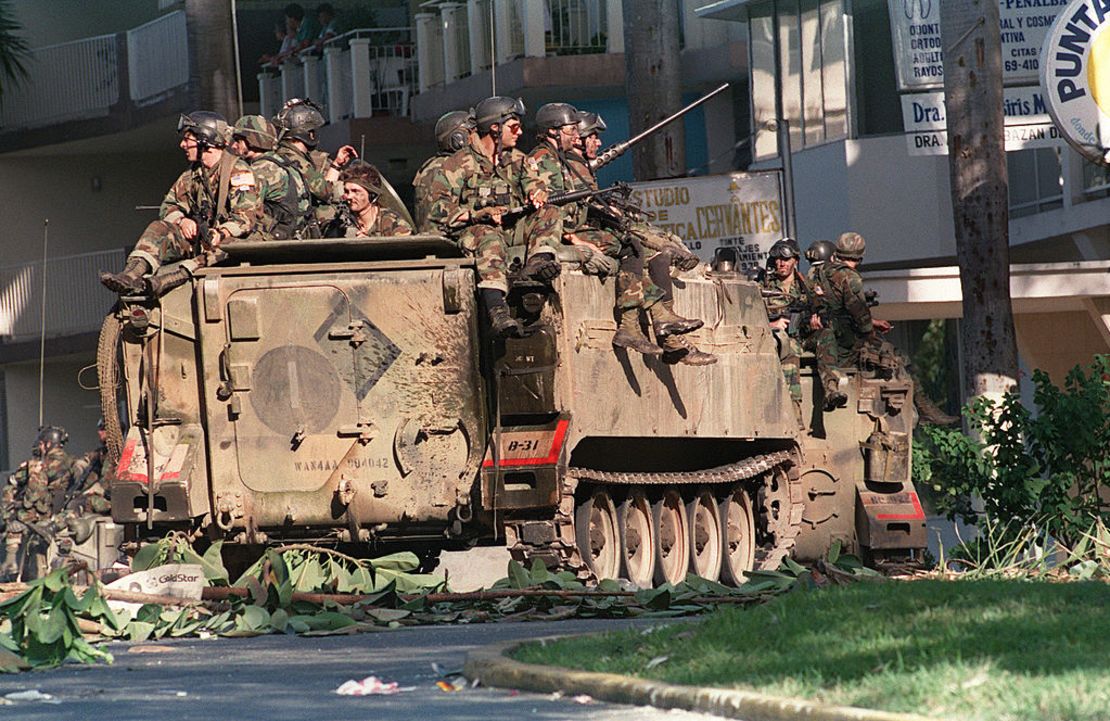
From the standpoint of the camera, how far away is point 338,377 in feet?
55.9

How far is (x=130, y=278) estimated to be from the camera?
16.8m

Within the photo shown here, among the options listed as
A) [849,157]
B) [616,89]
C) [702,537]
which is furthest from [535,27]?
[702,537]

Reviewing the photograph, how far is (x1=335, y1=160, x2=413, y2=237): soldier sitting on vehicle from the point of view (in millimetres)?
17984

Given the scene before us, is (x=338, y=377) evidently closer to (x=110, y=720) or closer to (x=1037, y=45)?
(x=110, y=720)

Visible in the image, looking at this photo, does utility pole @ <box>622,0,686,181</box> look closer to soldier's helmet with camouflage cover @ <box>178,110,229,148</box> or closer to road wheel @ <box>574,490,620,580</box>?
road wheel @ <box>574,490,620,580</box>

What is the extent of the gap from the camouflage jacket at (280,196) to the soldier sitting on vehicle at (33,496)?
48.2ft

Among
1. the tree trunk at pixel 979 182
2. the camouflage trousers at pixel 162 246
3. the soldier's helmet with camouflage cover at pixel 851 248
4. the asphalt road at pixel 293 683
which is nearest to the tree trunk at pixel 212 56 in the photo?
the tree trunk at pixel 979 182


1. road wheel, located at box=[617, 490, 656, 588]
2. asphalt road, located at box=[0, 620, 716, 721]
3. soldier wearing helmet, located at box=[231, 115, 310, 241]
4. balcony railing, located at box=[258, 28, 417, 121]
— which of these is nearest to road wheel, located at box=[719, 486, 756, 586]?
road wheel, located at box=[617, 490, 656, 588]

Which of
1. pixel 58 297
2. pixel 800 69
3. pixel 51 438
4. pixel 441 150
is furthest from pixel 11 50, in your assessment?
pixel 441 150

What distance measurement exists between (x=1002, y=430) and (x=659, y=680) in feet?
30.9

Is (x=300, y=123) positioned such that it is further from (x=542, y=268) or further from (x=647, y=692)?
(x=647, y=692)

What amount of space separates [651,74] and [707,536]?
7464 millimetres

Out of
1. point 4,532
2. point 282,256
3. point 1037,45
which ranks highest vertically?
point 1037,45

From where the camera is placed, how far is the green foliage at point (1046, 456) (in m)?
18.2
